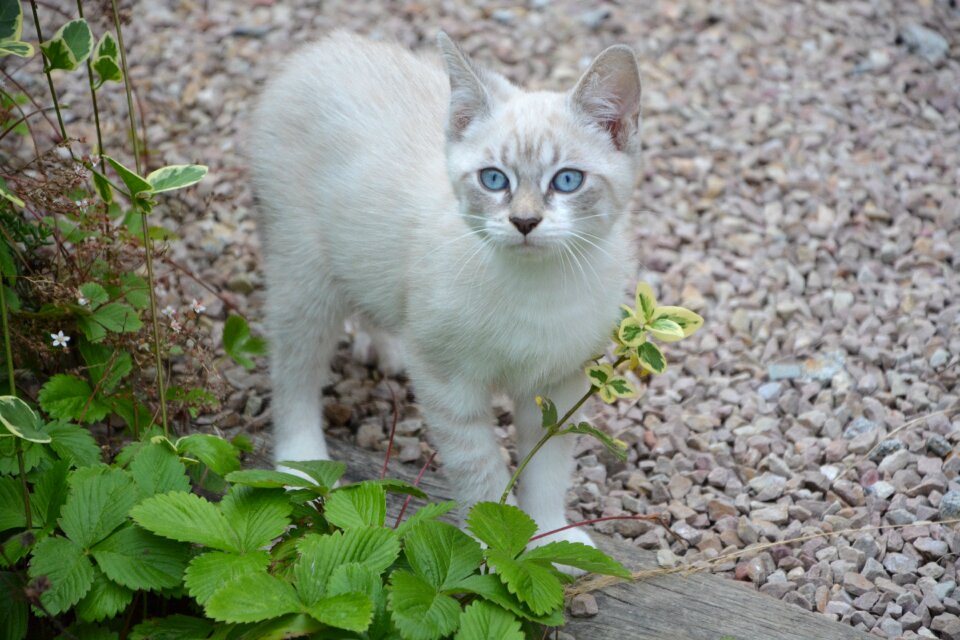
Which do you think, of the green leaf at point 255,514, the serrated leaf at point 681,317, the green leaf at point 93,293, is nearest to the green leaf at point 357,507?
the green leaf at point 255,514

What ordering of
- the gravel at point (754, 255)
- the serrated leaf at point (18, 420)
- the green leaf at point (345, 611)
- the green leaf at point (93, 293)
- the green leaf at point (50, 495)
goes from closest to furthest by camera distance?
the green leaf at point (345, 611), the serrated leaf at point (18, 420), the green leaf at point (50, 495), the green leaf at point (93, 293), the gravel at point (754, 255)

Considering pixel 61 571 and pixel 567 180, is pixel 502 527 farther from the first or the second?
pixel 61 571

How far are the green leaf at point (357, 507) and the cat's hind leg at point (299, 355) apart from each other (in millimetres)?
777

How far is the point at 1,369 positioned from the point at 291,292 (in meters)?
0.85

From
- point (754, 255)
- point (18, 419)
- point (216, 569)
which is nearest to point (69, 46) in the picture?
A: point (18, 419)

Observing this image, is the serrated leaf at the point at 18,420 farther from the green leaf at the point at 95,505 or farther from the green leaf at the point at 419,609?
the green leaf at the point at 419,609

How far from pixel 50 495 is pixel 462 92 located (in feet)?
4.55

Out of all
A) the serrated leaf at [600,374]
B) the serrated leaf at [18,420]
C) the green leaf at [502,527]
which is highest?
the serrated leaf at [600,374]

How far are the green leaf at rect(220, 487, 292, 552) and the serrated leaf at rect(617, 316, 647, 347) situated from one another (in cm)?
90

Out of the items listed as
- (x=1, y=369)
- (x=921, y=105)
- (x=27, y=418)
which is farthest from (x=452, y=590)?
(x=921, y=105)

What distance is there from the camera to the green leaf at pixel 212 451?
2.49m

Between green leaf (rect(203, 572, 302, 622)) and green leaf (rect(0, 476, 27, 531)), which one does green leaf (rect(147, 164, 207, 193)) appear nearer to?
green leaf (rect(0, 476, 27, 531))

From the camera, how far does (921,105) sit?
4.56 m

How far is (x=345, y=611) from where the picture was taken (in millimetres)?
2061
